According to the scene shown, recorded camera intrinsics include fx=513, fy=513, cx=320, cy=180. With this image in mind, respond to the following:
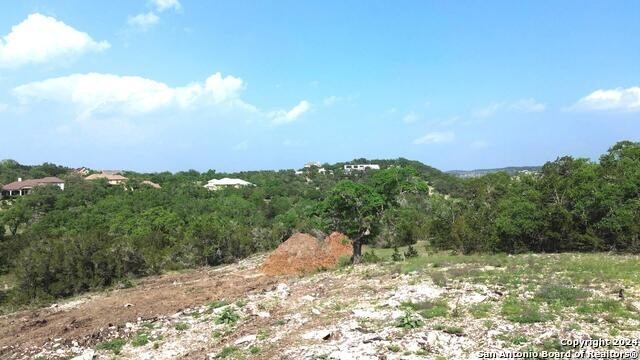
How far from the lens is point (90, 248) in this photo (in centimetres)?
3334

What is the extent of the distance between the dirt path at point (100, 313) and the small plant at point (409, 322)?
8.48 metres

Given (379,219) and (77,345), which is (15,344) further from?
(379,219)

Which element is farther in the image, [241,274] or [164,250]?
[164,250]

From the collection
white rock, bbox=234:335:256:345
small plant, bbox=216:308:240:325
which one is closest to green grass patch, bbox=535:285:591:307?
white rock, bbox=234:335:256:345

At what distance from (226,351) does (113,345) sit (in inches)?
150

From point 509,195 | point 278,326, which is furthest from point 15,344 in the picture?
point 509,195

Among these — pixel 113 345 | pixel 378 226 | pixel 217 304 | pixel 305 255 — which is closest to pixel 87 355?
pixel 113 345

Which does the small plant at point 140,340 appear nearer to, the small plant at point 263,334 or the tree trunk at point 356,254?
the small plant at point 263,334

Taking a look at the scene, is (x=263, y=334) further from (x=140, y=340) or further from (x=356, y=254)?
(x=356, y=254)

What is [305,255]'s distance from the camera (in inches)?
1118

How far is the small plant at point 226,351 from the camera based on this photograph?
12.2 metres

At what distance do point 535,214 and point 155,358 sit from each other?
2018cm

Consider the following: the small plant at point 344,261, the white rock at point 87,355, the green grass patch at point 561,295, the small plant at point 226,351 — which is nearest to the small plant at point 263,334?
the small plant at point 226,351

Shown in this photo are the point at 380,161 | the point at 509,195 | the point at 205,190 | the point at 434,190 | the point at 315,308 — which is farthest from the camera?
the point at 380,161
